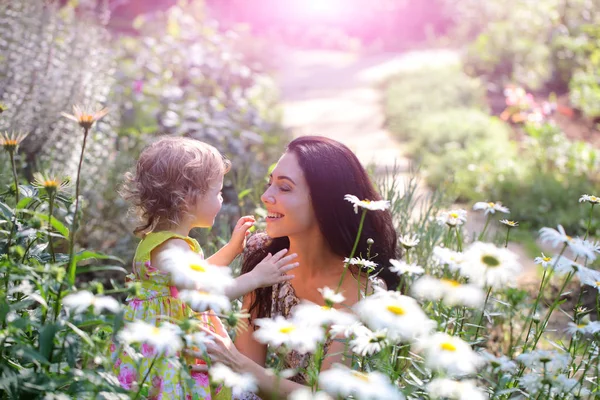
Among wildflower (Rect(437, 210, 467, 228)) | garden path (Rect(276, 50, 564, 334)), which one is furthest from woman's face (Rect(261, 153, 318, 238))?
garden path (Rect(276, 50, 564, 334))

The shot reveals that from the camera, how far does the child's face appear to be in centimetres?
212

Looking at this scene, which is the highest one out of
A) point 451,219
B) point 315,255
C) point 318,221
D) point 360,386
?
point 451,219

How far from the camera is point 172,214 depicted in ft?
6.86

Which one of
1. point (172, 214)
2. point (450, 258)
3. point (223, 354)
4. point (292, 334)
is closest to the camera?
point (292, 334)

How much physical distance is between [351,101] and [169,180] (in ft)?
27.2

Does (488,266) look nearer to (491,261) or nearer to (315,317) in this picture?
(491,261)

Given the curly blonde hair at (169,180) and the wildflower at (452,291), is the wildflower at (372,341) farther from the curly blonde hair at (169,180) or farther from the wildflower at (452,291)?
the curly blonde hair at (169,180)

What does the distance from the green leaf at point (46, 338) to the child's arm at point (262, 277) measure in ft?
2.23

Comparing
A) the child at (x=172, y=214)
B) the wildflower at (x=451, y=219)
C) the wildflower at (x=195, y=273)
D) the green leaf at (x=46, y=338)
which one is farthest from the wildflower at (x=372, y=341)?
the child at (x=172, y=214)

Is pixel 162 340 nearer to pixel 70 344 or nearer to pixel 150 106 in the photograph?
pixel 70 344

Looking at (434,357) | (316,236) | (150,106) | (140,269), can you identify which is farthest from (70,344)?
(150,106)

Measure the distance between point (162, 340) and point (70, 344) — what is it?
0.28 metres

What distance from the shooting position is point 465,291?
1155mm

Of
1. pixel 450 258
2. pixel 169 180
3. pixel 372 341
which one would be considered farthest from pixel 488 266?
pixel 169 180
